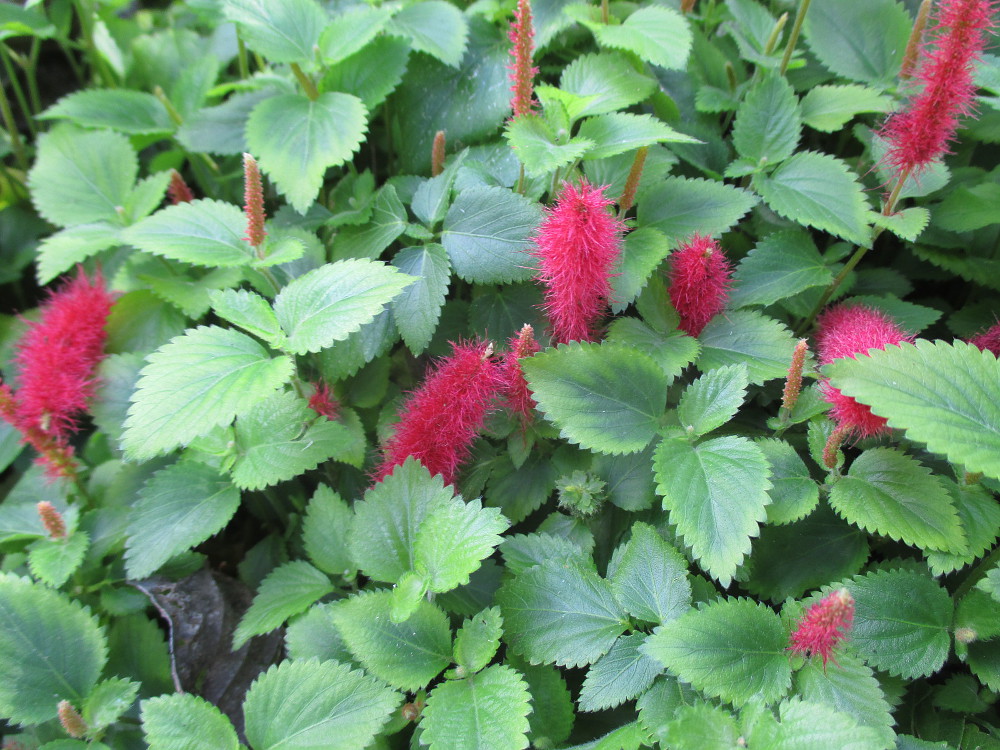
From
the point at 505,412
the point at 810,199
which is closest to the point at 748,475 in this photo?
the point at 505,412

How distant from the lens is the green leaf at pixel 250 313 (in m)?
0.90

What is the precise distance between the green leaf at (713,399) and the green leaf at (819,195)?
30cm

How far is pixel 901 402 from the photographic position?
0.73 m

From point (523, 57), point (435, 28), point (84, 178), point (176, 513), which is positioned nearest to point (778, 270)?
point (523, 57)

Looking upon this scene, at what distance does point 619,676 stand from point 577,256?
0.50 meters

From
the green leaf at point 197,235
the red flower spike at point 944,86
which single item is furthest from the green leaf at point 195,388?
the red flower spike at point 944,86

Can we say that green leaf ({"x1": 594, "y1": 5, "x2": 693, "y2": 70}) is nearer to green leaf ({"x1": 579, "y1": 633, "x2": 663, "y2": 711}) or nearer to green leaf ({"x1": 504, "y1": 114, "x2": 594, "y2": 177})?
green leaf ({"x1": 504, "y1": 114, "x2": 594, "y2": 177})

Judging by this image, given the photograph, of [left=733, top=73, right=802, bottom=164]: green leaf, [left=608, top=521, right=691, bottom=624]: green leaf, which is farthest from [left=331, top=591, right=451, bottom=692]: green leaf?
[left=733, top=73, right=802, bottom=164]: green leaf

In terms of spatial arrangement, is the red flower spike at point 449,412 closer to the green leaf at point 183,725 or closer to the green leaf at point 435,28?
the green leaf at point 183,725

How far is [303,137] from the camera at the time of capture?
3.69ft

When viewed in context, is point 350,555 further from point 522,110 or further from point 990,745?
point 990,745

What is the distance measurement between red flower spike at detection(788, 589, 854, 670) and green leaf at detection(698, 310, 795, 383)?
0.31m

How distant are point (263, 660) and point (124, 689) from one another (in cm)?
23

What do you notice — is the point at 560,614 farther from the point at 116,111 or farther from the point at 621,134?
the point at 116,111
